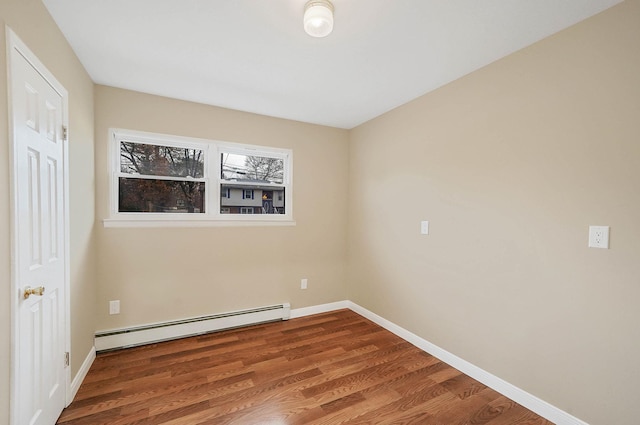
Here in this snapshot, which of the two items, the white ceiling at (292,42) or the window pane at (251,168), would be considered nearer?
the white ceiling at (292,42)

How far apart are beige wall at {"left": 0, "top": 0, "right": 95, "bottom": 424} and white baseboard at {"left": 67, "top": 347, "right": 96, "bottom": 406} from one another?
0.17ft

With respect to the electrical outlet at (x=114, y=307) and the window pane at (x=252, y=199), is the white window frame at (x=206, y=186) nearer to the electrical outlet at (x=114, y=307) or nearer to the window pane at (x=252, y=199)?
the window pane at (x=252, y=199)

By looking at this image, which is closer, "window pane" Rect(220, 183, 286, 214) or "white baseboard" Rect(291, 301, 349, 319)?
"window pane" Rect(220, 183, 286, 214)

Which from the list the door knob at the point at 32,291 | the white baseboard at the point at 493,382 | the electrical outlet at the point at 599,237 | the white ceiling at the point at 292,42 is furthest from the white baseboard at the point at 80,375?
the electrical outlet at the point at 599,237

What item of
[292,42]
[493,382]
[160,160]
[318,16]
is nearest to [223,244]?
[160,160]

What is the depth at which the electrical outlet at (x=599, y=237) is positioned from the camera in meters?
1.58

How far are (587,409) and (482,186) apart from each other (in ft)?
5.08

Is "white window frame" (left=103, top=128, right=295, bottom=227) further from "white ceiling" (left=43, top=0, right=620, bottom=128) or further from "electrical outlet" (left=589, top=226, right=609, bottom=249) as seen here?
"electrical outlet" (left=589, top=226, right=609, bottom=249)

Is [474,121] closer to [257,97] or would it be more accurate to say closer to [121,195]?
[257,97]

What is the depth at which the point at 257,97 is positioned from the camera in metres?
2.82

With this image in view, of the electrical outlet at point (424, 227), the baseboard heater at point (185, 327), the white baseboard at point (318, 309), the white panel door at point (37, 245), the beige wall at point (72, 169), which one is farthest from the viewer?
the white baseboard at point (318, 309)

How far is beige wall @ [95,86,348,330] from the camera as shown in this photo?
2.65m

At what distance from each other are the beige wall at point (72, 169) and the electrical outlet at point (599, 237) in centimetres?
305

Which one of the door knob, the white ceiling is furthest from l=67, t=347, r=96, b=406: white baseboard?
the white ceiling
